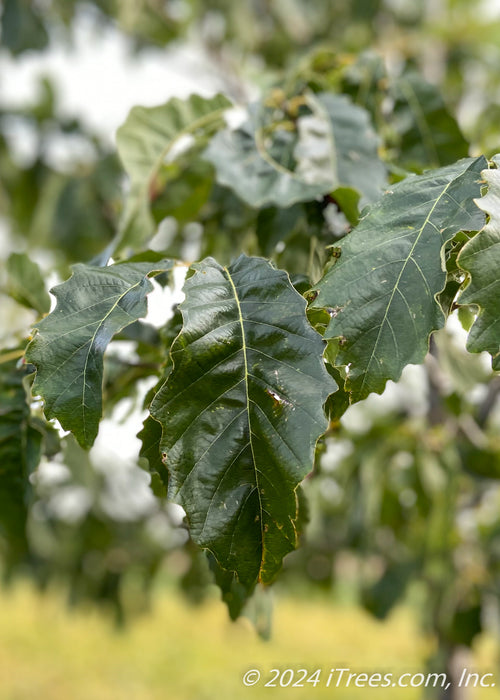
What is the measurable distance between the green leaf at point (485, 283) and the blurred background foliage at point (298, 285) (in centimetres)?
8

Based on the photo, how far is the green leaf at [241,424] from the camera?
445mm

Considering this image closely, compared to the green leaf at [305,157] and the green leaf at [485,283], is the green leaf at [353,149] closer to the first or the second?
the green leaf at [305,157]

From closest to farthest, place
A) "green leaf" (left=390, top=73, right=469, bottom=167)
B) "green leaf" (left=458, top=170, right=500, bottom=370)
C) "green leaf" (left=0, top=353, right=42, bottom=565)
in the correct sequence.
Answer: "green leaf" (left=458, top=170, right=500, bottom=370) → "green leaf" (left=0, top=353, right=42, bottom=565) → "green leaf" (left=390, top=73, right=469, bottom=167)

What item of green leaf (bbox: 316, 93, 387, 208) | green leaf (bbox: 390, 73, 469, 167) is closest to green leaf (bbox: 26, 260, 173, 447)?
green leaf (bbox: 316, 93, 387, 208)

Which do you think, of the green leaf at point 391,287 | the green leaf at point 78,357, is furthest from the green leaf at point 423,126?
the green leaf at point 78,357

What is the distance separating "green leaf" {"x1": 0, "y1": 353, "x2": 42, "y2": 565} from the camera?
693mm

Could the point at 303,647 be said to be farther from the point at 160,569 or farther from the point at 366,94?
the point at 366,94

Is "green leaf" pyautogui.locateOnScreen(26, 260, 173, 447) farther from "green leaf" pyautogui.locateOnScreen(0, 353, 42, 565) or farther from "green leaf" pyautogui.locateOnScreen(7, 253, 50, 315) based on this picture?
"green leaf" pyautogui.locateOnScreen(7, 253, 50, 315)

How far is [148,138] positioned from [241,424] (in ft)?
1.68

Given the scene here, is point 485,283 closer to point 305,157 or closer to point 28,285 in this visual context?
point 305,157

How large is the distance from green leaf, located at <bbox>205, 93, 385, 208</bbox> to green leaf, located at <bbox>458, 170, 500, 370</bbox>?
263 mm

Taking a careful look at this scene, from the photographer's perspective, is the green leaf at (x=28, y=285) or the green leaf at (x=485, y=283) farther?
the green leaf at (x=28, y=285)

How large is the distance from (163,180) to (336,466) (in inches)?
38.2

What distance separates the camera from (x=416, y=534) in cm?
190
